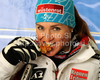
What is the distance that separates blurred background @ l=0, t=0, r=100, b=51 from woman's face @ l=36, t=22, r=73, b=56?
644mm

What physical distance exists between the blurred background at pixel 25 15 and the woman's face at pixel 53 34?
644 millimetres

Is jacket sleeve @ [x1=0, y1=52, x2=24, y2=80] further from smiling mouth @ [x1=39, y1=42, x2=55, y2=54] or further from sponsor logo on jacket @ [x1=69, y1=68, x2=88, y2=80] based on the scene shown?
sponsor logo on jacket @ [x1=69, y1=68, x2=88, y2=80]

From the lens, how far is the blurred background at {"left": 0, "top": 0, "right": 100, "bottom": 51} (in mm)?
1380

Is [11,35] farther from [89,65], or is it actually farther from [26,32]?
[89,65]

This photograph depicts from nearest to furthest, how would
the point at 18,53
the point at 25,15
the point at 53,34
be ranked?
the point at 18,53 < the point at 53,34 < the point at 25,15

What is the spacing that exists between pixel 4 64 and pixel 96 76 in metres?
0.51

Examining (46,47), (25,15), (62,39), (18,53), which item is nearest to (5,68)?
(18,53)

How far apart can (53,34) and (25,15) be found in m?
0.77

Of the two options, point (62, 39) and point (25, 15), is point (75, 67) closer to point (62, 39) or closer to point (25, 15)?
point (62, 39)

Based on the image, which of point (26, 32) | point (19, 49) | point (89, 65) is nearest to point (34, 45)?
point (19, 49)

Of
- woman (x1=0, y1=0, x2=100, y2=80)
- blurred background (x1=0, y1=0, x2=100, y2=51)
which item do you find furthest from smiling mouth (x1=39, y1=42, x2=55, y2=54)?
blurred background (x1=0, y1=0, x2=100, y2=51)

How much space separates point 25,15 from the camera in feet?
4.62

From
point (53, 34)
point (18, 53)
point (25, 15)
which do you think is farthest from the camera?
point (25, 15)

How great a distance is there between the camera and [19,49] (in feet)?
2.03
